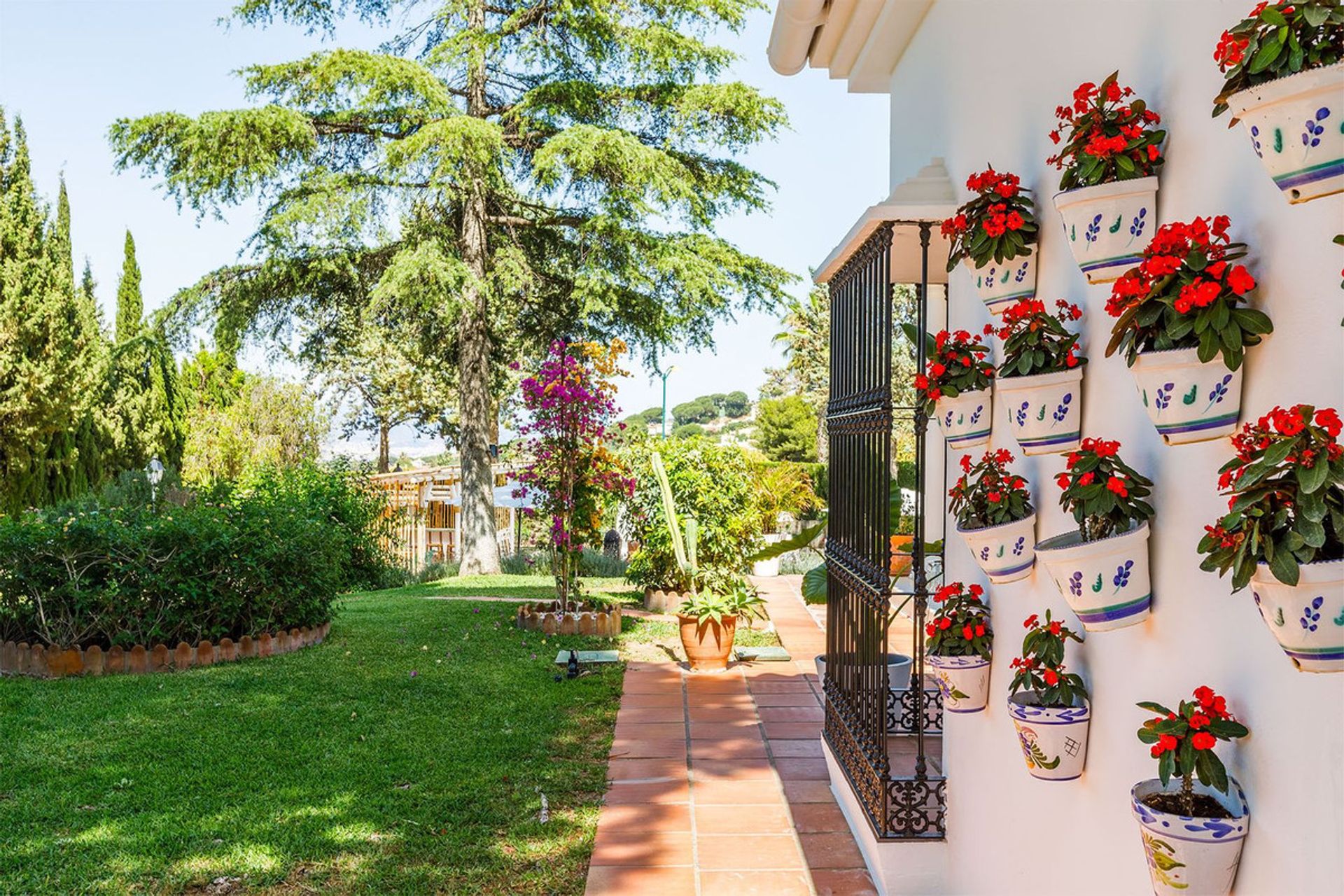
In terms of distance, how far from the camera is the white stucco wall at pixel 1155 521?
1369 millimetres

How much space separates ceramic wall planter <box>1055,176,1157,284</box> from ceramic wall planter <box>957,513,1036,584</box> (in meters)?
0.76

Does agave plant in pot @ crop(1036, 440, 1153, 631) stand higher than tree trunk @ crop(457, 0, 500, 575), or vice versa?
tree trunk @ crop(457, 0, 500, 575)

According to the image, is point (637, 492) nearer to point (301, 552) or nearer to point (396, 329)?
point (301, 552)

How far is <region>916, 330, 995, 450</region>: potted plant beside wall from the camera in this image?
111 inches

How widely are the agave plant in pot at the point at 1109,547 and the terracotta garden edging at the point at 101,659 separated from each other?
639 cm

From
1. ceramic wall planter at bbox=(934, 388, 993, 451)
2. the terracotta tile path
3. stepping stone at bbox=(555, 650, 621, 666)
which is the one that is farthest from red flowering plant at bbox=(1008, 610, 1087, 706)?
stepping stone at bbox=(555, 650, 621, 666)

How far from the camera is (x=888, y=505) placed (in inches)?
142

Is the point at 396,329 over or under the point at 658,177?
under

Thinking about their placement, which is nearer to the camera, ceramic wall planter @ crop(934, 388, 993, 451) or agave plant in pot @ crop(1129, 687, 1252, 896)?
agave plant in pot @ crop(1129, 687, 1252, 896)

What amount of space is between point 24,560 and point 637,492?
5.48m

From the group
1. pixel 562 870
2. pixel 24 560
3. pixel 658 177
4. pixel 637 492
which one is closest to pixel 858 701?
pixel 562 870

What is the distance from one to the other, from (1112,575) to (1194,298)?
58 cm

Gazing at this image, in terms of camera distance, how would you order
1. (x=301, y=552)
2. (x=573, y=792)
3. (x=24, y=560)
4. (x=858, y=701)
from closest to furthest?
(x=858, y=701) < (x=573, y=792) < (x=24, y=560) < (x=301, y=552)

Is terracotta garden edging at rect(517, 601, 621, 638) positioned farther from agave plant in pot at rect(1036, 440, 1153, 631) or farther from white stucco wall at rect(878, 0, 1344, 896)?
agave plant in pot at rect(1036, 440, 1153, 631)
